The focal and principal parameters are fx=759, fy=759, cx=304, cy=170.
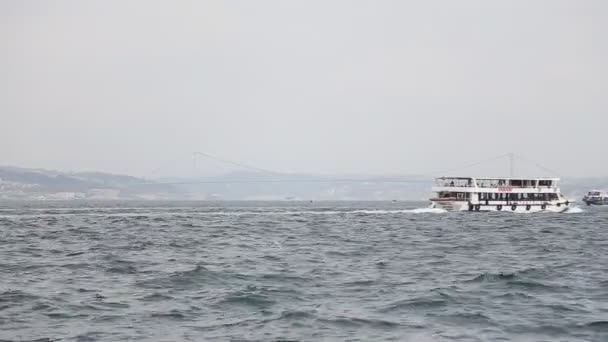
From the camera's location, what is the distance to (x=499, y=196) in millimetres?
108188

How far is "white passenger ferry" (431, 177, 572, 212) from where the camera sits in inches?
4203

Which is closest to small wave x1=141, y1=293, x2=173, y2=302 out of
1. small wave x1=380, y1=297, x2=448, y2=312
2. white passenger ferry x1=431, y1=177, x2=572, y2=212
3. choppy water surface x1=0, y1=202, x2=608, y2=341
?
choppy water surface x1=0, y1=202, x2=608, y2=341

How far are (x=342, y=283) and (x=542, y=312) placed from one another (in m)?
8.17

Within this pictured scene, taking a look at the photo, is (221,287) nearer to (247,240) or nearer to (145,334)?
(145,334)

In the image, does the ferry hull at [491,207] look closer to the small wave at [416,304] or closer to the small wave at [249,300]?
the small wave at [416,304]

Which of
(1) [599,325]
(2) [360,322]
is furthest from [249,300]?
(1) [599,325]

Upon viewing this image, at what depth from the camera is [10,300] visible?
978 inches

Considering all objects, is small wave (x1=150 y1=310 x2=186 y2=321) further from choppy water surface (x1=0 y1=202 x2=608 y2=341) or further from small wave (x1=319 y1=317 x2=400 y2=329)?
small wave (x1=319 y1=317 x2=400 y2=329)

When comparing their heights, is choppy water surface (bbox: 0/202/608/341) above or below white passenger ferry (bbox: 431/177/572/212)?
below

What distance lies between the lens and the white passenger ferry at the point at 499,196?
106750 millimetres

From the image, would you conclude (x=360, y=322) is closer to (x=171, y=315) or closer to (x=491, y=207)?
(x=171, y=315)

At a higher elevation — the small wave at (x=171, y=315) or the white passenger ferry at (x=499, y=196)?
the white passenger ferry at (x=499, y=196)

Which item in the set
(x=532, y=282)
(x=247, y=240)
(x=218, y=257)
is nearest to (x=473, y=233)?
(x=247, y=240)

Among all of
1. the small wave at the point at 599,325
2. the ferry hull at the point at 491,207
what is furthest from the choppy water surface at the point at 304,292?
the ferry hull at the point at 491,207
